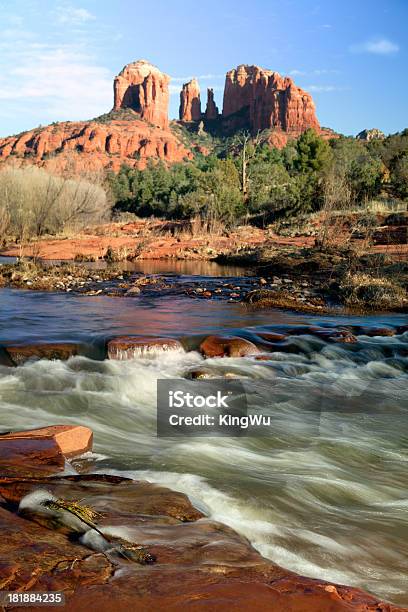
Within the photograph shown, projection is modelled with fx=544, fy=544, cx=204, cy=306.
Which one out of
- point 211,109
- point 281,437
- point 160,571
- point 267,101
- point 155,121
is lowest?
point 281,437

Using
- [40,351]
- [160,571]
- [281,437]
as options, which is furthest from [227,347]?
[160,571]

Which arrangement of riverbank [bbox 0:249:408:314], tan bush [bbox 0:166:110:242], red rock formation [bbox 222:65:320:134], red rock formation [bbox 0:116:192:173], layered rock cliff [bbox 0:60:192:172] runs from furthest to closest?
red rock formation [bbox 222:65:320:134], red rock formation [bbox 0:116:192:173], layered rock cliff [bbox 0:60:192:172], tan bush [bbox 0:166:110:242], riverbank [bbox 0:249:408:314]

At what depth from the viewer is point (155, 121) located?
133125 mm

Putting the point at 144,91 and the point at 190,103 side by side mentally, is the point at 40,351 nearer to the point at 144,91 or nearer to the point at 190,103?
the point at 144,91

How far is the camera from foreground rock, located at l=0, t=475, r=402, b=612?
1967 mm

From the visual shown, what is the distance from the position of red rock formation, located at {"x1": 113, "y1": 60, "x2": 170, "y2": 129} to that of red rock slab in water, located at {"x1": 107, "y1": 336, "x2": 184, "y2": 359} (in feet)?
434

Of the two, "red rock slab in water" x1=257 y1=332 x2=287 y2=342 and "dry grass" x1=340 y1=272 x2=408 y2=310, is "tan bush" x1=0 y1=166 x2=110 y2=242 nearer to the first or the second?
"dry grass" x1=340 y1=272 x2=408 y2=310

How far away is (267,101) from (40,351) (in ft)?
458

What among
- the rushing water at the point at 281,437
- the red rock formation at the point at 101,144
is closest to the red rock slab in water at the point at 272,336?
the rushing water at the point at 281,437

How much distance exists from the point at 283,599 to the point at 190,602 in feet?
1.16

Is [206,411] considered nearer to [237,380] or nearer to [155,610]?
[237,380]

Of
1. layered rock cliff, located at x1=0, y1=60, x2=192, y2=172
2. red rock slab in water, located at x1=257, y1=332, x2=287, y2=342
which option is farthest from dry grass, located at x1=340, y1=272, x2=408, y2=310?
layered rock cliff, located at x1=0, y1=60, x2=192, y2=172

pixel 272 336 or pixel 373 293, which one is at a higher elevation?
pixel 373 293

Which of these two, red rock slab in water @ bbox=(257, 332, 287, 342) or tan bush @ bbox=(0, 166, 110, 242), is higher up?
tan bush @ bbox=(0, 166, 110, 242)
